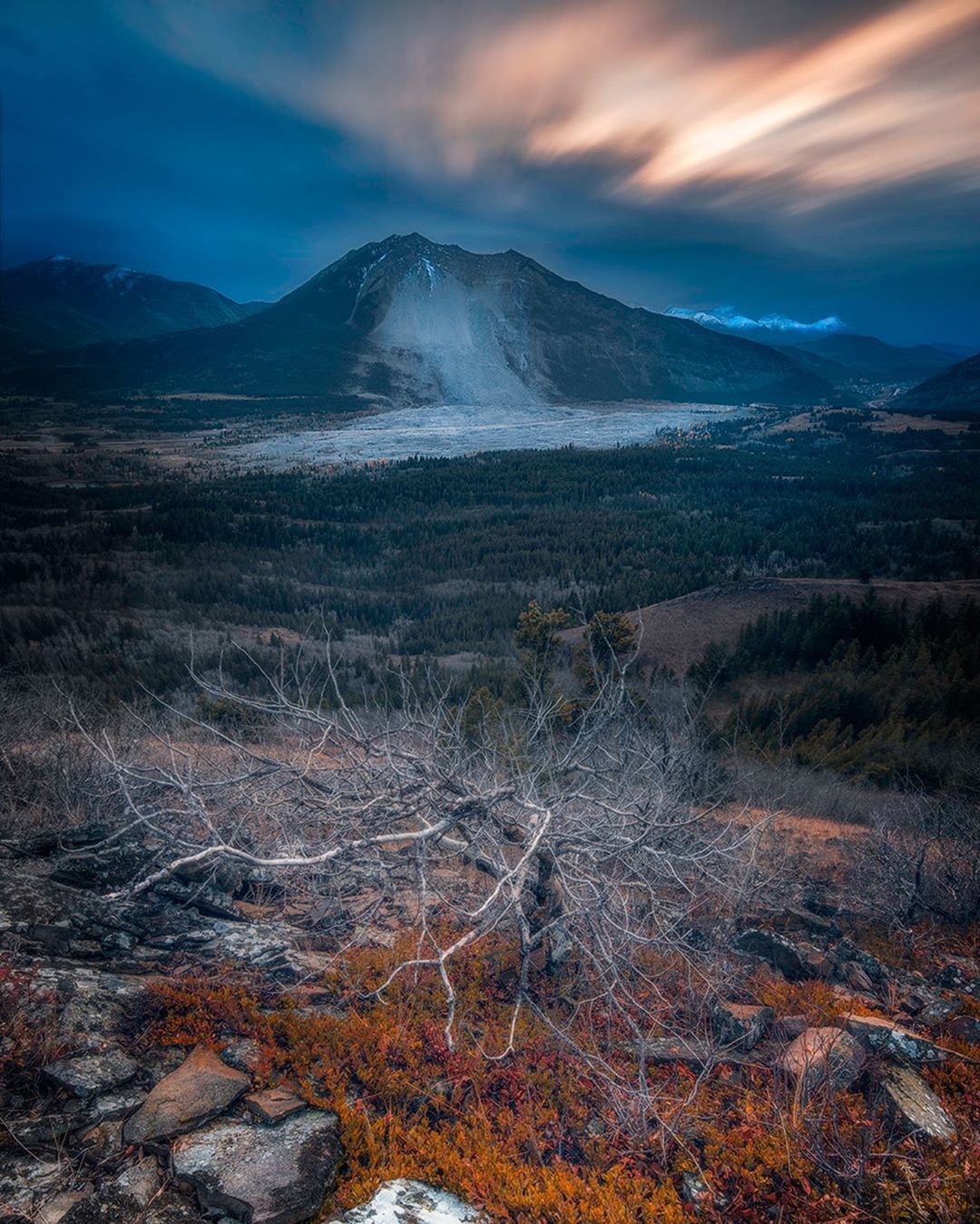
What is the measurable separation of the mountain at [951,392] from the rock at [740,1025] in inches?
6038

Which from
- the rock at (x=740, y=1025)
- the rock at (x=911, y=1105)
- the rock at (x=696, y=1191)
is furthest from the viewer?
the rock at (x=740, y=1025)

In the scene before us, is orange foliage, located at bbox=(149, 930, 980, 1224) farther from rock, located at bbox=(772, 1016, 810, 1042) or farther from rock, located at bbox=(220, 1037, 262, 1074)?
rock, located at bbox=(772, 1016, 810, 1042)

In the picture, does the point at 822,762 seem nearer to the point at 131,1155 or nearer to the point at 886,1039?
the point at 886,1039

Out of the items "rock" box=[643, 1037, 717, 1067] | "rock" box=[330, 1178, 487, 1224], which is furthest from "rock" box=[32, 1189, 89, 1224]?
"rock" box=[643, 1037, 717, 1067]

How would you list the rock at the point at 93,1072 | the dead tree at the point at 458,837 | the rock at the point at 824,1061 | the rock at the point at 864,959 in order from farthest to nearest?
the rock at the point at 864,959 < the dead tree at the point at 458,837 < the rock at the point at 824,1061 < the rock at the point at 93,1072

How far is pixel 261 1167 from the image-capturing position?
10.9ft

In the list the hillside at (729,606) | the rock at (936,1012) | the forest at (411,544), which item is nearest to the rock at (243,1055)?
the rock at (936,1012)

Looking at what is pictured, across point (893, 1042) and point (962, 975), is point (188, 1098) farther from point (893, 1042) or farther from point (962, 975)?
point (962, 975)

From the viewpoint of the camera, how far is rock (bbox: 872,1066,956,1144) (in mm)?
3871

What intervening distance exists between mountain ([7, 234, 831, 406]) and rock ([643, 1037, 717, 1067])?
12264 centimetres

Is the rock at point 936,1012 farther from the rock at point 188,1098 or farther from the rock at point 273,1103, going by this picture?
the rock at point 188,1098

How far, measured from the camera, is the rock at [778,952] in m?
6.36

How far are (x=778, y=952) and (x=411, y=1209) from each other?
4713mm

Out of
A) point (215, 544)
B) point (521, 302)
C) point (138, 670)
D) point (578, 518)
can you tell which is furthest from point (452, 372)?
point (138, 670)
